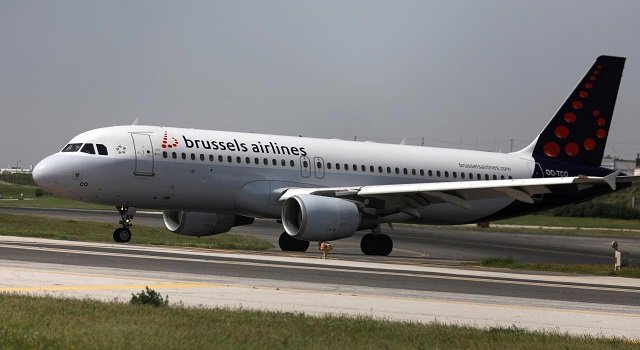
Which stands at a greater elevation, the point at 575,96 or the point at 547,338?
the point at 575,96

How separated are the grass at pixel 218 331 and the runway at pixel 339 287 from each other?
56.0 inches

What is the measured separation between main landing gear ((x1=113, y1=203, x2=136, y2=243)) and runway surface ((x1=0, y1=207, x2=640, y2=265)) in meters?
5.27

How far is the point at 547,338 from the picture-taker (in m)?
14.0

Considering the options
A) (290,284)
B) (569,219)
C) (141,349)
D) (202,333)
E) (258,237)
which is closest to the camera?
(141,349)

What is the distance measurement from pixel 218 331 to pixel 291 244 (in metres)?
24.2

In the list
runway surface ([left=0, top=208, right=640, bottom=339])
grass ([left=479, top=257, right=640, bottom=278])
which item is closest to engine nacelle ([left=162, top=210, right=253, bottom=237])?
runway surface ([left=0, top=208, right=640, bottom=339])

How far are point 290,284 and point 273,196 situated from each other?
14836mm

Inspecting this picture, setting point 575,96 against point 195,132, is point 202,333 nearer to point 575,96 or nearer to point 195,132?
point 195,132

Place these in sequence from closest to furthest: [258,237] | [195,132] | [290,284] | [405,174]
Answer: [290,284], [195,132], [405,174], [258,237]

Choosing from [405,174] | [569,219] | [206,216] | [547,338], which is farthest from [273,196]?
[569,219]

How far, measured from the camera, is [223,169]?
1357 inches

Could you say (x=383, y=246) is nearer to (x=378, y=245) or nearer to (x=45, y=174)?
(x=378, y=245)

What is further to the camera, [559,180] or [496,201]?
[496,201]

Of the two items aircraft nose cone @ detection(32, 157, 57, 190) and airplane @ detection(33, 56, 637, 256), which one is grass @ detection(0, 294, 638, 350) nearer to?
airplane @ detection(33, 56, 637, 256)
